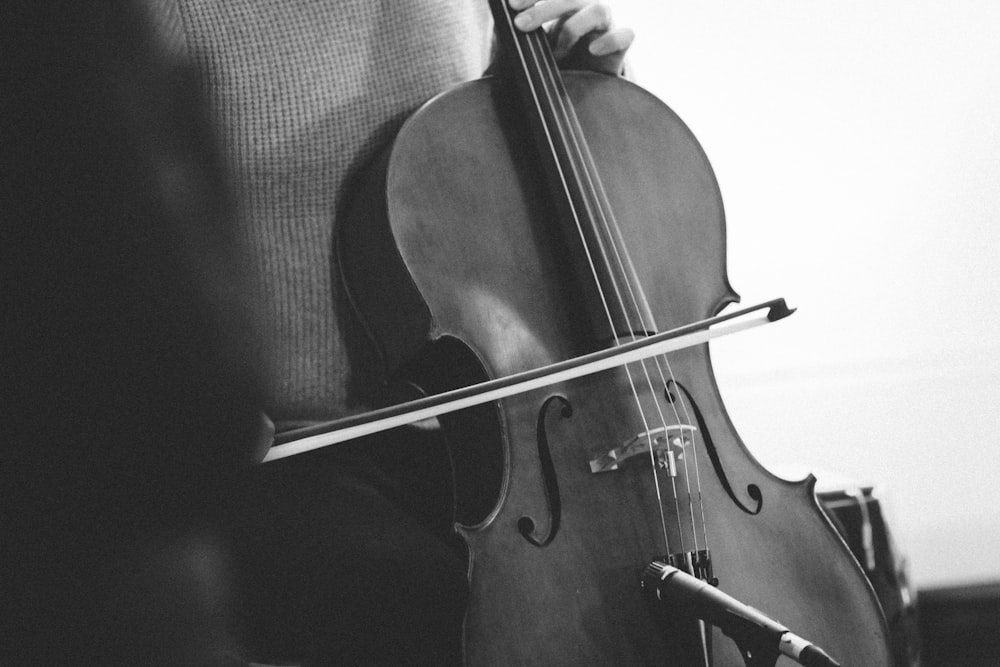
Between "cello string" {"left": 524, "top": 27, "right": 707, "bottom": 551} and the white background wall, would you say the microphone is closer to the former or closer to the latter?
"cello string" {"left": 524, "top": 27, "right": 707, "bottom": 551}

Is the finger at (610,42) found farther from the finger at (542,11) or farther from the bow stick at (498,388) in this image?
the bow stick at (498,388)

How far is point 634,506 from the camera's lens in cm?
58

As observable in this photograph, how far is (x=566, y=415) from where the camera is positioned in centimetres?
61

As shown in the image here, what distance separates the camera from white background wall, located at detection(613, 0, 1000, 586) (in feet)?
5.51

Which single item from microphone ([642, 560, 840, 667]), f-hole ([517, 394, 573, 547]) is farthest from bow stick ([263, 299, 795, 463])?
microphone ([642, 560, 840, 667])

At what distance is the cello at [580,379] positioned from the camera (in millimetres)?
537

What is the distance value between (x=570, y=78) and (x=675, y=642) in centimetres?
52

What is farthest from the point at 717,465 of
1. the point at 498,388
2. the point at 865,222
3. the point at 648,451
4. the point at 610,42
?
the point at 865,222

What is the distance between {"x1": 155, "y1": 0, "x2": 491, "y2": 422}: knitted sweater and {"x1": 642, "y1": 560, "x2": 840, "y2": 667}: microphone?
0.37 metres

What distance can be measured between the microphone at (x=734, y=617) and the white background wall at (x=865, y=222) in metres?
1.33

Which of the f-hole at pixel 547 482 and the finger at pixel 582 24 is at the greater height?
the finger at pixel 582 24

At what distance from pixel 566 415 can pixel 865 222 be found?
4.46 feet

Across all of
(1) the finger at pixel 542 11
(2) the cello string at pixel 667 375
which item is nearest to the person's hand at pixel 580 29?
(1) the finger at pixel 542 11

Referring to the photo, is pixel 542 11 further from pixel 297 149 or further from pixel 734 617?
pixel 734 617
